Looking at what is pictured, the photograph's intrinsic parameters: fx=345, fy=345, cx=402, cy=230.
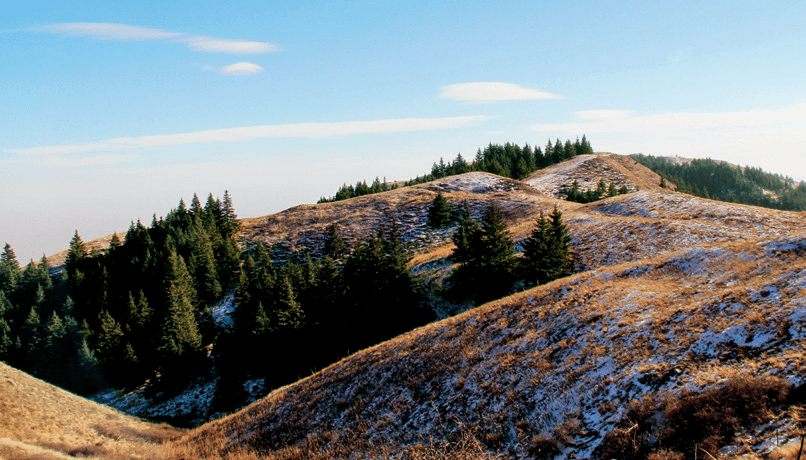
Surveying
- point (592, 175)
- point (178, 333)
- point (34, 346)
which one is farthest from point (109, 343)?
point (592, 175)

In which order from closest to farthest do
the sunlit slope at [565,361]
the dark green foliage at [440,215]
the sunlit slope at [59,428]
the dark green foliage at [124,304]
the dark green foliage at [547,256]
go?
Answer: the sunlit slope at [565,361] → the sunlit slope at [59,428] → the dark green foliage at [547,256] → the dark green foliage at [124,304] → the dark green foliage at [440,215]

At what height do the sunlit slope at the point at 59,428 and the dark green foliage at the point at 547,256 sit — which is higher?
the dark green foliage at the point at 547,256

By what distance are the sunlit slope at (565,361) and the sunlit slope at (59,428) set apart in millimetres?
4128

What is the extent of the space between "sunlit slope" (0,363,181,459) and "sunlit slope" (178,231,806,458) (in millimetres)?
4128

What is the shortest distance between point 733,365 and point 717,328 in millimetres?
2387

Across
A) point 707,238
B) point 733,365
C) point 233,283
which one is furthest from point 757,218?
point 233,283

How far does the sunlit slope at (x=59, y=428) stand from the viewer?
17.0 metres

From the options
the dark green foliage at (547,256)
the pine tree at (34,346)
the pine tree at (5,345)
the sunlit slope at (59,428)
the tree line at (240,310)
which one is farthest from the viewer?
the pine tree at (5,345)

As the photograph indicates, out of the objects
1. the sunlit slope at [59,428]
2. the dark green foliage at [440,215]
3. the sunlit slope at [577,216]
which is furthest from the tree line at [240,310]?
the sunlit slope at [59,428]

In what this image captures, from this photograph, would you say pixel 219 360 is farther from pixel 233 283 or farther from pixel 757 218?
pixel 757 218

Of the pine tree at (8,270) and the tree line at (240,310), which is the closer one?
the tree line at (240,310)

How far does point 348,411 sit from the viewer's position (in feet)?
50.7

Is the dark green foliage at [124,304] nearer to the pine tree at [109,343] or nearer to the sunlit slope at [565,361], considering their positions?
the pine tree at [109,343]

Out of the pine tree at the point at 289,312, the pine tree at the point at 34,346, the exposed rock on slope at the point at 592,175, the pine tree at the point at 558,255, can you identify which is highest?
the exposed rock on slope at the point at 592,175
